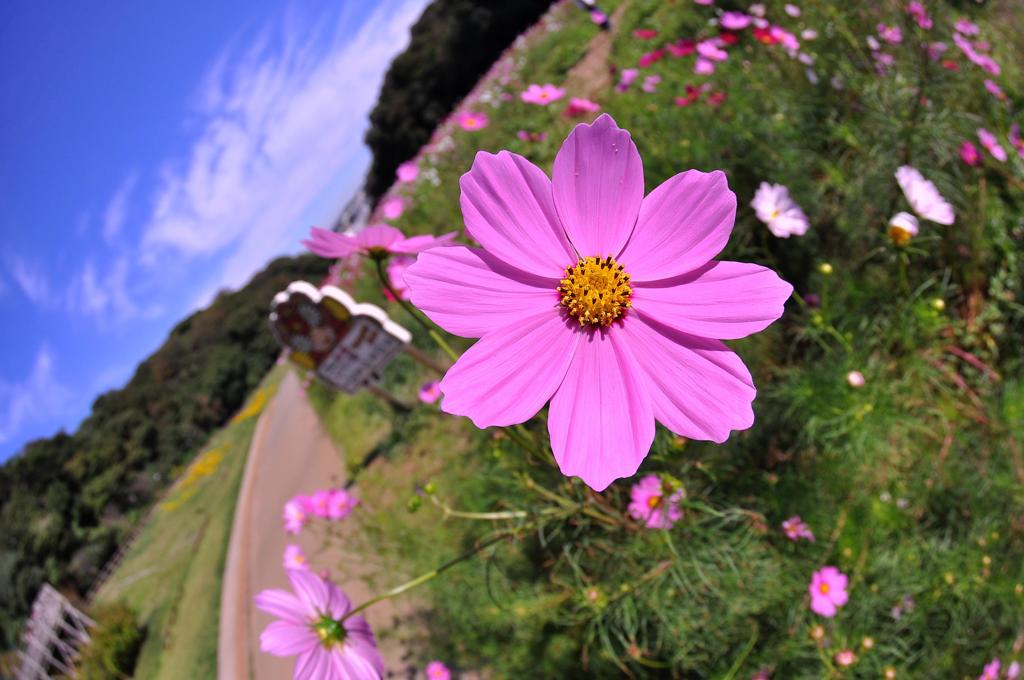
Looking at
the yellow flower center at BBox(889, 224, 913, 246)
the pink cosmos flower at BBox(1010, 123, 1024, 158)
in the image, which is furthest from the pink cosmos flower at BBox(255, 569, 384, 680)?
the pink cosmos flower at BBox(1010, 123, 1024, 158)

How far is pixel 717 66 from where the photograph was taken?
2.59 meters

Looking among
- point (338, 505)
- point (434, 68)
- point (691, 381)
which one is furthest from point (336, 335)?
point (434, 68)

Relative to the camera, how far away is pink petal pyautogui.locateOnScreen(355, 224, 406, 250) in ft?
2.60

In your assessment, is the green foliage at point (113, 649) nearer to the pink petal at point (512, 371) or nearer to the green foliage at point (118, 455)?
the pink petal at point (512, 371)

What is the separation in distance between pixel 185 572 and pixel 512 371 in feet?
16.7

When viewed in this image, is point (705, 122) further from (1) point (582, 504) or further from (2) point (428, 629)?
(2) point (428, 629)

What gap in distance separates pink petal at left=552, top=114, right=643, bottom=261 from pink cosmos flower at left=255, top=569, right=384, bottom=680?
64cm

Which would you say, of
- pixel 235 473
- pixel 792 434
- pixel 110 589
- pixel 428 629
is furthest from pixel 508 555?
pixel 110 589

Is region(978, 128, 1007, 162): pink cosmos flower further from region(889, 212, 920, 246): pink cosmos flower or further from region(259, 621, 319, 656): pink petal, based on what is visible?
region(259, 621, 319, 656): pink petal

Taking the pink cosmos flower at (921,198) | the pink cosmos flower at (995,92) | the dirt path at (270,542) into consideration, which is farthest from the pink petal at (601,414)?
the pink cosmos flower at (995,92)

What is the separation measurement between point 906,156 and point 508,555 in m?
1.72

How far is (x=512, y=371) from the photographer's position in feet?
1.88

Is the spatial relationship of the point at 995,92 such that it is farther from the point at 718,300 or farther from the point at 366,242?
the point at 366,242

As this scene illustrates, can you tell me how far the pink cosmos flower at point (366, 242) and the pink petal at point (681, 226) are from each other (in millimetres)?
268
